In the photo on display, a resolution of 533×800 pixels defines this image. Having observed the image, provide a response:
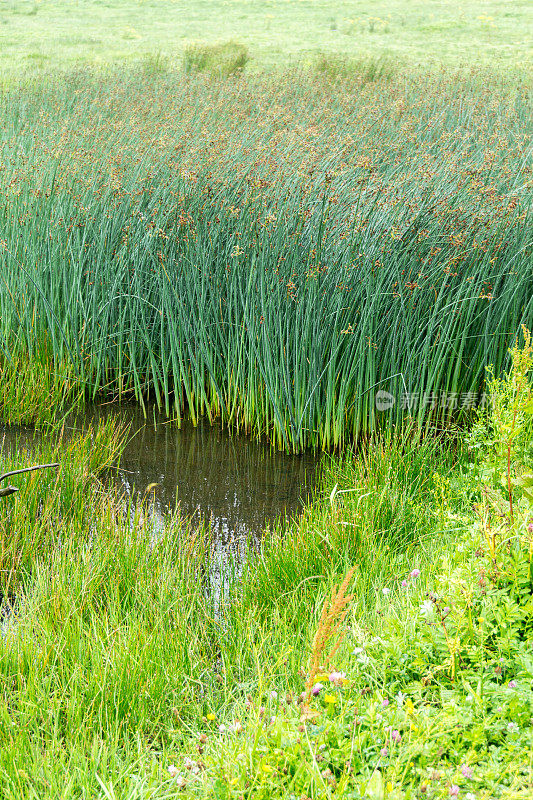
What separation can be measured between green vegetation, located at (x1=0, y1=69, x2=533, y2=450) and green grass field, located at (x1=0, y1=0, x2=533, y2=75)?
11992 mm

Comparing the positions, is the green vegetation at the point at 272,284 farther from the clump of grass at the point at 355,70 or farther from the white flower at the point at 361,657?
the clump of grass at the point at 355,70

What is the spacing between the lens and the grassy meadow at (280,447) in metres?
1.34

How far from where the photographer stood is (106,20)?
2552 cm

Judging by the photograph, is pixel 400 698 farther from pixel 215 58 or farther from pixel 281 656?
pixel 215 58

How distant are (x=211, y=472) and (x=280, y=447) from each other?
0.39 metres

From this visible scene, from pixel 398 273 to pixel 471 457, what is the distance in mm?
1031

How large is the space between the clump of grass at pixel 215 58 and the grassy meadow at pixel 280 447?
664 cm

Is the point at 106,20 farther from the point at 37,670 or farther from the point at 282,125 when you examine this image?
the point at 37,670

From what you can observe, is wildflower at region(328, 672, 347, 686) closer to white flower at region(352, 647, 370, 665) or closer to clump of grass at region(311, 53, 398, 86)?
white flower at region(352, 647, 370, 665)

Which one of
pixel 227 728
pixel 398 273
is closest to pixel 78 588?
pixel 227 728

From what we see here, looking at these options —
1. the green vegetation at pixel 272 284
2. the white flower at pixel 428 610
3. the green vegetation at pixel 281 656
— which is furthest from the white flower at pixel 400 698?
the green vegetation at pixel 272 284

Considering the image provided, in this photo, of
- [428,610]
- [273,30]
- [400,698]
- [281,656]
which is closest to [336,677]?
[400,698]

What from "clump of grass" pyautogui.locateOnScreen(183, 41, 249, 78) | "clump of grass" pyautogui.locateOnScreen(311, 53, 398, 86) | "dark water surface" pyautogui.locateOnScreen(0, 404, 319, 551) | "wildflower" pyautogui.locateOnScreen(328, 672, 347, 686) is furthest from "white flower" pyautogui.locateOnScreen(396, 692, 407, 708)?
"clump of grass" pyautogui.locateOnScreen(183, 41, 249, 78)

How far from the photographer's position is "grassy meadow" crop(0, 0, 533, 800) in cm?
134
